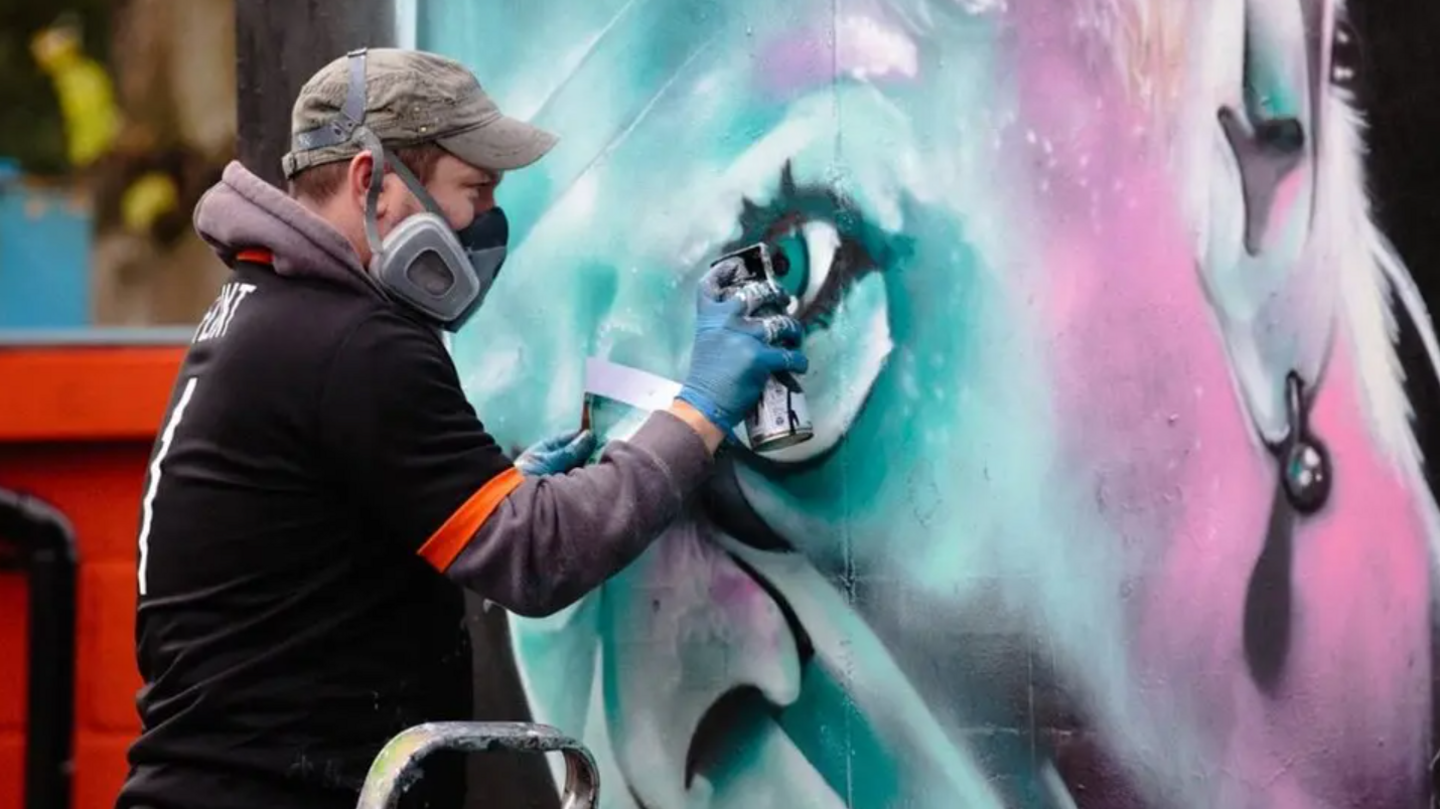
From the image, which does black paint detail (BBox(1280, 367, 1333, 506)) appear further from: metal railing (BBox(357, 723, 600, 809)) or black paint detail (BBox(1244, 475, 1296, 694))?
metal railing (BBox(357, 723, 600, 809))

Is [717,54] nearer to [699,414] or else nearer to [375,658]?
[699,414]

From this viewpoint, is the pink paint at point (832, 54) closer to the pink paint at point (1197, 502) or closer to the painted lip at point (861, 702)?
the pink paint at point (1197, 502)

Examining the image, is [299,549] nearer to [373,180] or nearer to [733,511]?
[373,180]

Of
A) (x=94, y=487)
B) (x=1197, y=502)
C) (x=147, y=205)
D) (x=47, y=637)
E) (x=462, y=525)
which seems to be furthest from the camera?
(x=147, y=205)

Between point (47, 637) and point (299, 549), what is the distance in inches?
23.6

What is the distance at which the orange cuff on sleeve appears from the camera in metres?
3.02

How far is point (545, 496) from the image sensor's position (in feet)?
10.1

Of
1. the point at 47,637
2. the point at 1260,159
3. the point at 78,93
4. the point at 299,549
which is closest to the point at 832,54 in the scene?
the point at 1260,159

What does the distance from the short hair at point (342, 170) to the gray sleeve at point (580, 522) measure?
0.52 metres

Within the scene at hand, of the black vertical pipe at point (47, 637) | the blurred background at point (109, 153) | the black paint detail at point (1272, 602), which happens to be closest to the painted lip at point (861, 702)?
the black paint detail at point (1272, 602)

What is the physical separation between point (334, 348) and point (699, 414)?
0.56 metres

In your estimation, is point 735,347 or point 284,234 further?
point 735,347

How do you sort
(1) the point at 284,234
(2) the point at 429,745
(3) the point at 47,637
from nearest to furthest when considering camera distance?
(2) the point at 429,745 → (1) the point at 284,234 → (3) the point at 47,637

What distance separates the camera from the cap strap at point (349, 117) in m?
3.22
